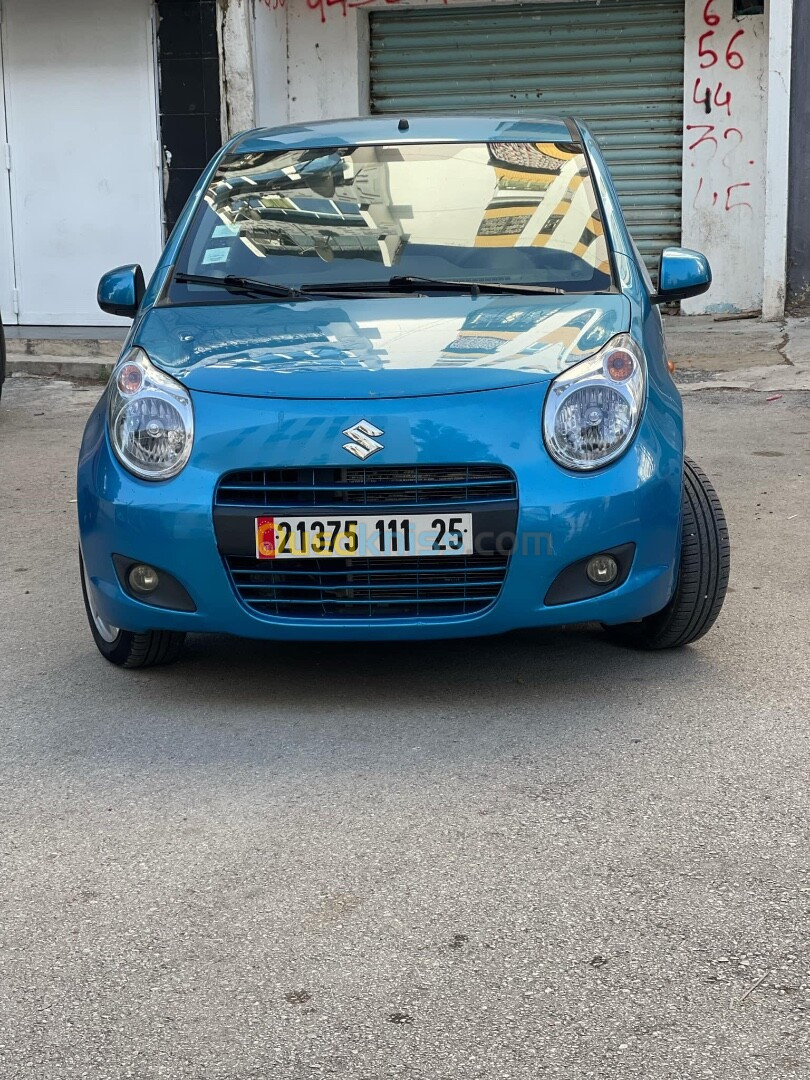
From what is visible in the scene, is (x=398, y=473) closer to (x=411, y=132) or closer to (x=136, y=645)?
(x=136, y=645)

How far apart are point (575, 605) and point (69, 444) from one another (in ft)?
17.7

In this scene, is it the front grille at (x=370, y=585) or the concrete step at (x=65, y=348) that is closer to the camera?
the front grille at (x=370, y=585)

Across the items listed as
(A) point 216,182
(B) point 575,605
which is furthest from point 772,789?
(A) point 216,182

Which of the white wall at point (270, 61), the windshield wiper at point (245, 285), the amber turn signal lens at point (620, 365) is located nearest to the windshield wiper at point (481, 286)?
the windshield wiper at point (245, 285)

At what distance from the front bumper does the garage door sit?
9.72 metres

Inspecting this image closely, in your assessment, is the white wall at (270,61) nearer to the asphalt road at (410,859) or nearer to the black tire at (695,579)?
the asphalt road at (410,859)

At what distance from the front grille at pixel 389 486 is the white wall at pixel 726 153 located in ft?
30.8

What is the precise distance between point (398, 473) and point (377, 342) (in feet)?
1.62

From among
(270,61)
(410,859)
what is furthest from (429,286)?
(270,61)

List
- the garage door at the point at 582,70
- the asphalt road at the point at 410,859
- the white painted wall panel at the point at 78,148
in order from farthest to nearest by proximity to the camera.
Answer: the garage door at the point at 582,70, the white painted wall panel at the point at 78,148, the asphalt road at the point at 410,859

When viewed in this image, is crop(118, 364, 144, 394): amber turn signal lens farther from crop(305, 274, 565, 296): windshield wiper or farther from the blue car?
crop(305, 274, 565, 296): windshield wiper

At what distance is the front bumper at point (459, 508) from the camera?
3.82m

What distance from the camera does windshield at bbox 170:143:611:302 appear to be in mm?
4691

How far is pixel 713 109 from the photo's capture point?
42.1 feet
